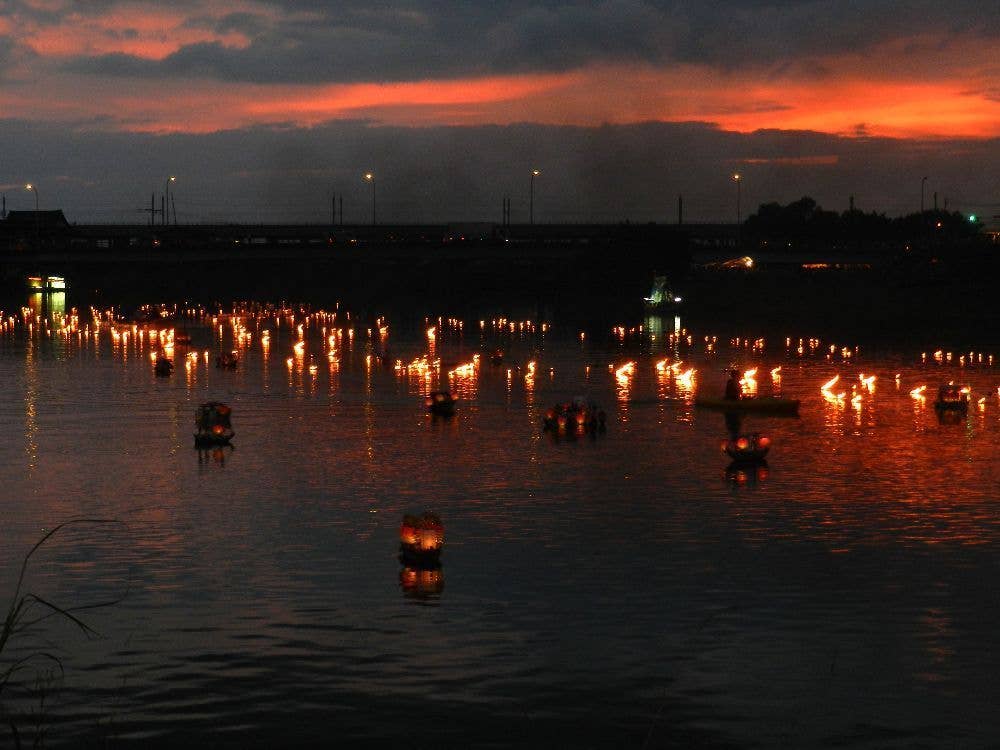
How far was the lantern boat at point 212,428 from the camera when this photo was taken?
74000mm

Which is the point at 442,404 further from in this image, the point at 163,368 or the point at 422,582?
the point at 422,582

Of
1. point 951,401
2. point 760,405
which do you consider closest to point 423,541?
point 760,405

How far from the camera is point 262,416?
89.6m

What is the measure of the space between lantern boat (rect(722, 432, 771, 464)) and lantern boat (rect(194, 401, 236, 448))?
23.9 metres

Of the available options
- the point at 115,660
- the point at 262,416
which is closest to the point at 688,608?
the point at 115,660

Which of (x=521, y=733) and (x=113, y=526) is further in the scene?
(x=113, y=526)

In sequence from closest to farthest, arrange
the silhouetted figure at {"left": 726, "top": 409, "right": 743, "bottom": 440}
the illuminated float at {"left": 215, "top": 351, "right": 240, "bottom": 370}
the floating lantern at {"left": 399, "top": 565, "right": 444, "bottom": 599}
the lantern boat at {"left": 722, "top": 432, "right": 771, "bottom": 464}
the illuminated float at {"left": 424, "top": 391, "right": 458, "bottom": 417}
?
the floating lantern at {"left": 399, "top": 565, "right": 444, "bottom": 599}, the lantern boat at {"left": 722, "top": 432, "right": 771, "bottom": 464}, the silhouetted figure at {"left": 726, "top": 409, "right": 743, "bottom": 440}, the illuminated float at {"left": 424, "top": 391, "right": 458, "bottom": 417}, the illuminated float at {"left": 215, "top": 351, "right": 240, "bottom": 370}

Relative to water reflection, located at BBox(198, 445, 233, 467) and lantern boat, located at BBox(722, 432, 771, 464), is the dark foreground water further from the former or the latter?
lantern boat, located at BBox(722, 432, 771, 464)

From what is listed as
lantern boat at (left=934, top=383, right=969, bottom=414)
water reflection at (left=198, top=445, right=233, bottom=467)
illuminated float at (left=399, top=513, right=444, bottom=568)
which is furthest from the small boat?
illuminated float at (left=399, top=513, right=444, bottom=568)

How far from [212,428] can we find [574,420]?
18935 mm

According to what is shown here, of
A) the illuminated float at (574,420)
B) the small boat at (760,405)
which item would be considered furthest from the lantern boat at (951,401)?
the illuminated float at (574,420)

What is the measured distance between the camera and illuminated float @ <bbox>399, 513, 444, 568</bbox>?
147ft

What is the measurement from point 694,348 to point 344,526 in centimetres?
10726

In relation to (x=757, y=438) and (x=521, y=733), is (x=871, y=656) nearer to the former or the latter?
(x=521, y=733)
